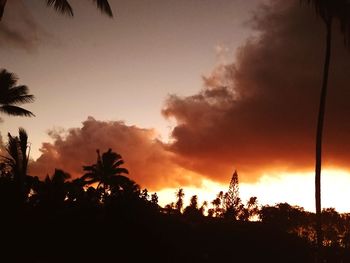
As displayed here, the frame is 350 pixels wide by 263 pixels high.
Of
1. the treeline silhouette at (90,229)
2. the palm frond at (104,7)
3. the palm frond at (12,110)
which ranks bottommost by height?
the treeline silhouette at (90,229)

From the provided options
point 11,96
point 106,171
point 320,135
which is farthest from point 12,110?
point 106,171

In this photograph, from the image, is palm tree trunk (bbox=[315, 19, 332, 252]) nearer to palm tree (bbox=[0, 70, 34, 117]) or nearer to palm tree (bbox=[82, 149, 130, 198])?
palm tree (bbox=[0, 70, 34, 117])

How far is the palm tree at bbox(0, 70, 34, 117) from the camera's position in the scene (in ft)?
71.2

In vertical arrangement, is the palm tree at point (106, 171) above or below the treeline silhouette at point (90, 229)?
above

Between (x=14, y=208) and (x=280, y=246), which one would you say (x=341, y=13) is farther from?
(x=280, y=246)

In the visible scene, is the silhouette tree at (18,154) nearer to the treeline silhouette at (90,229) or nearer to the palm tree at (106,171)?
the treeline silhouette at (90,229)

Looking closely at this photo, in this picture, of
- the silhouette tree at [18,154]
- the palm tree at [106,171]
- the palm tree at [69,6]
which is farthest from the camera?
the palm tree at [106,171]

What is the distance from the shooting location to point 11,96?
22.1m

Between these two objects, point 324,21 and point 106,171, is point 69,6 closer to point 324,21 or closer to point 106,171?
point 324,21

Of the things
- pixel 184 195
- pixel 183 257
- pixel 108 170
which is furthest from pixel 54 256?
pixel 184 195

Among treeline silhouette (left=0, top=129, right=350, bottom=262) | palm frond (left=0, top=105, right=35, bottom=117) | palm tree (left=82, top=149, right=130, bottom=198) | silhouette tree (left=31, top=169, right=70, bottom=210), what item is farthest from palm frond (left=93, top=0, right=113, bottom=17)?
palm tree (left=82, top=149, right=130, bottom=198)

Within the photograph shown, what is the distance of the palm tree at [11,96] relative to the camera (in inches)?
854

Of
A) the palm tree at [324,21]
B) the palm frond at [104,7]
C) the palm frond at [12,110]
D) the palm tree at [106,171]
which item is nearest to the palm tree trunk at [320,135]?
the palm tree at [324,21]

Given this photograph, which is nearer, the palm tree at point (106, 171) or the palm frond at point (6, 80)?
the palm frond at point (6, 80)
